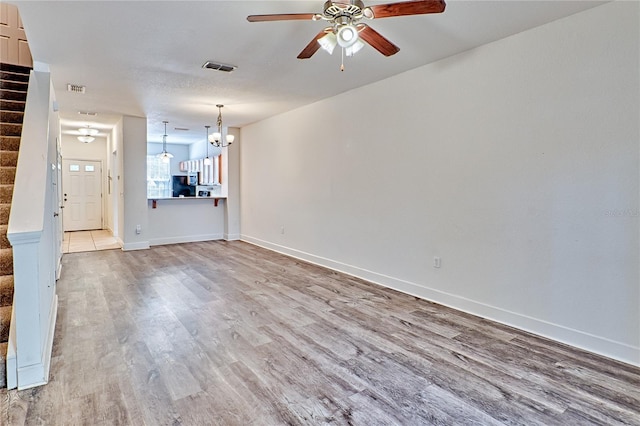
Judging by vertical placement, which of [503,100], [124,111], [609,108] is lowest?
[609,108]

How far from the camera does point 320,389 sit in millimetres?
2162

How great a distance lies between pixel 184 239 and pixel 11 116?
4.18 meters

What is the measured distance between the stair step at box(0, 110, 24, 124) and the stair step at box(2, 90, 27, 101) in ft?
1.11

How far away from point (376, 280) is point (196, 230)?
15.7ft

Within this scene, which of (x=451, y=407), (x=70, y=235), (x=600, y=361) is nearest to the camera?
(x=451, y=407)

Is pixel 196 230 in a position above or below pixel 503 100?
below

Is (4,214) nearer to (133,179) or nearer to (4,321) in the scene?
(4,321)

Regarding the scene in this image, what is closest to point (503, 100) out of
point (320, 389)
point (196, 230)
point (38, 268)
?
point (320, 389)

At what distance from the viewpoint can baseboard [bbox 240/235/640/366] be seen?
8.32 feet

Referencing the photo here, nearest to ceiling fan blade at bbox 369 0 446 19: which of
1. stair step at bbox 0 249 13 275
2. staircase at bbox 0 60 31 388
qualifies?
staircase at bbox 0 60 31 388

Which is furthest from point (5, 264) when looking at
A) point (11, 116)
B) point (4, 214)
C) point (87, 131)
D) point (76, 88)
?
point (87, 131)

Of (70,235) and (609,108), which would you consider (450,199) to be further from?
(70,235)

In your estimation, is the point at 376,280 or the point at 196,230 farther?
the point at 196,230

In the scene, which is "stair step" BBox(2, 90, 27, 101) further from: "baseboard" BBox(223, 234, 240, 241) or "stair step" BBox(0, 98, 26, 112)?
"baseboard" BBox(223, 234, 240, 241)
